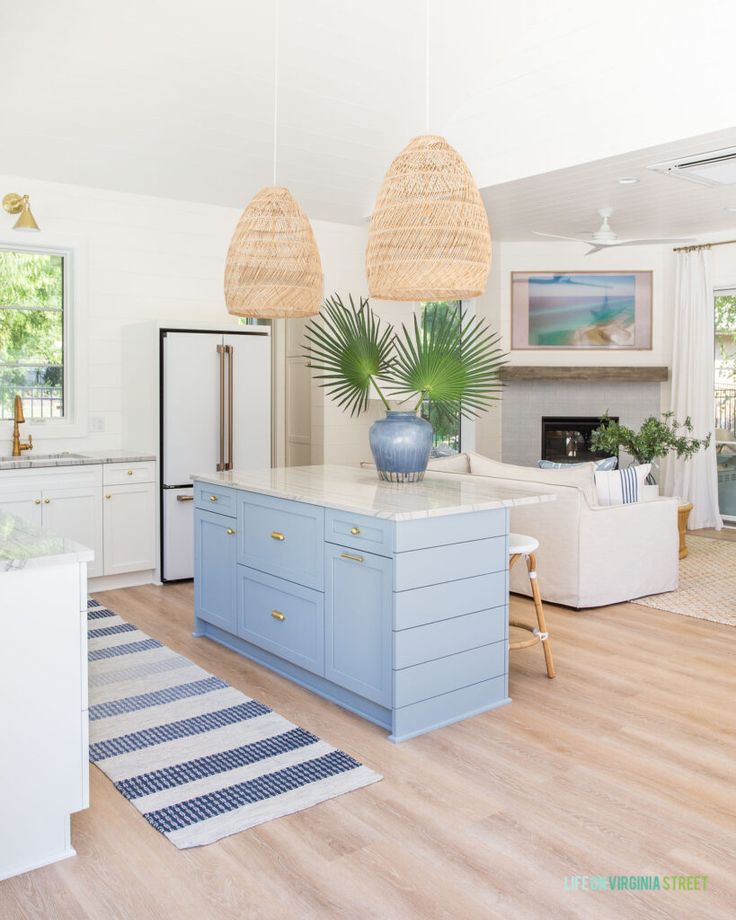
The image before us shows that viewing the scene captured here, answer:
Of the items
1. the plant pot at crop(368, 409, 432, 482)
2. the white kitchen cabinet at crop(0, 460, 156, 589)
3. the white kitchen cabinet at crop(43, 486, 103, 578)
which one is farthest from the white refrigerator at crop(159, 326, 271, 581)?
the plant pot at crop(368, 409, 432, 482)

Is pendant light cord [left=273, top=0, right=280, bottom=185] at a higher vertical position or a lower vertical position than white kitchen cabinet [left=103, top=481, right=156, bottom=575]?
higher

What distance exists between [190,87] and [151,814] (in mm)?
4040

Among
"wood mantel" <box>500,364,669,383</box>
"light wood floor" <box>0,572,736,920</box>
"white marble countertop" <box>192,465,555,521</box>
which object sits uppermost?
"wood mantel" <box>500,364,669,383</box>

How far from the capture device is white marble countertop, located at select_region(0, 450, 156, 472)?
4977mm

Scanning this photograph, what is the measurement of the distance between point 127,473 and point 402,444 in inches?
90.5

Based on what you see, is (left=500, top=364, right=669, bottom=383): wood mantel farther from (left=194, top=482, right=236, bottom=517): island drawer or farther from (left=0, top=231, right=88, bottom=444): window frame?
(left=194, top=482, right=236, bottom=517): island drawer

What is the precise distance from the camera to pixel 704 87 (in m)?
4.51

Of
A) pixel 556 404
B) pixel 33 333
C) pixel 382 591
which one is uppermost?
pixel 33 333

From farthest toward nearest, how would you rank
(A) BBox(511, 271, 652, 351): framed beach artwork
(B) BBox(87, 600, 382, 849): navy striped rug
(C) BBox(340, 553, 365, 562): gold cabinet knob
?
(A) BBox(511, 271, 652, 351): framed beach artwork, (C) BBox(340, 553, 365, 562): gold cabinet knob, (B) BBox(87, 600, 382, 849): navy striped rug

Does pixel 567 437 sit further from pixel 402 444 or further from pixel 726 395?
pixel 402 444

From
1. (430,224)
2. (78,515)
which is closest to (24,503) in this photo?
(78,515)

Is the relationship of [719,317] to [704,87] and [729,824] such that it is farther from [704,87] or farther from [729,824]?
Result: [729,824]

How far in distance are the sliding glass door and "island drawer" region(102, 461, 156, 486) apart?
530 centimetres

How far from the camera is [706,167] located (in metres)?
5.23
